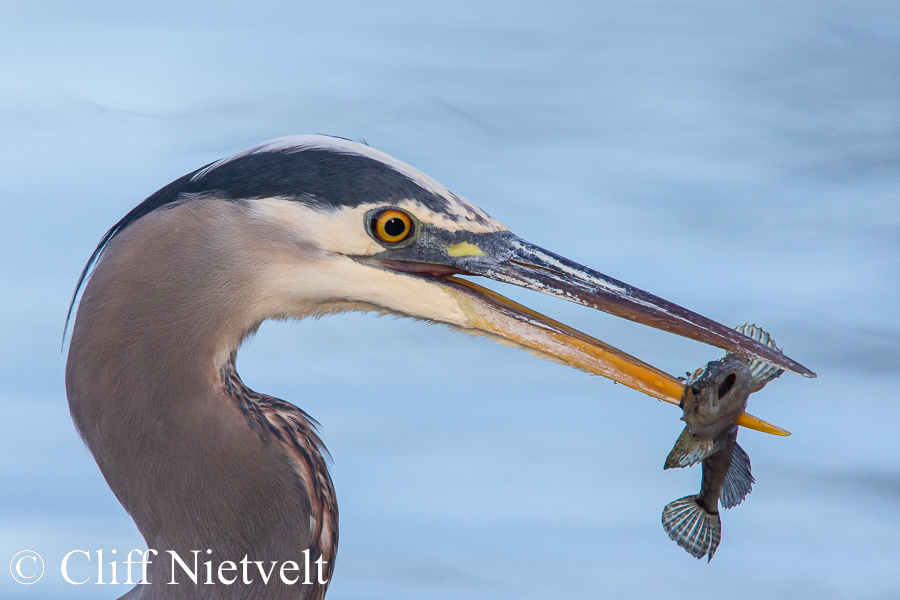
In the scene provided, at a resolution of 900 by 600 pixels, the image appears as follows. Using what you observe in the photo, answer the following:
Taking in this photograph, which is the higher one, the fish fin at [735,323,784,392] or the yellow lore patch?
the yellow lore patch

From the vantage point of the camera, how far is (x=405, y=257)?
60.3 inches

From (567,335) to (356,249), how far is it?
0.37m

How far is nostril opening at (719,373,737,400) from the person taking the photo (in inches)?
59.3

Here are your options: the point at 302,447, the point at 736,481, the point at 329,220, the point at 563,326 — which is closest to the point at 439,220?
the point at 329,220

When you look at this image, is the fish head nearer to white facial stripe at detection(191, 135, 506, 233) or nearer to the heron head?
the heron head

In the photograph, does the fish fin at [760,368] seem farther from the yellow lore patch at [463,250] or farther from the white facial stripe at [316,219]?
the white facial stripe at [316,219]

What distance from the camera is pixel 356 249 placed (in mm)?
1510

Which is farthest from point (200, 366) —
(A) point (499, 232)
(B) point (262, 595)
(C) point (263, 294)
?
(A) point (499, 232)

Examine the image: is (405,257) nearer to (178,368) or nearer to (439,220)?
(439,220)

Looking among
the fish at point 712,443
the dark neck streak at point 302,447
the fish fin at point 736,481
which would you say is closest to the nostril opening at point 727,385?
the fish at point 712,443

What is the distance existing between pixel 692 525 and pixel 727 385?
252 mm

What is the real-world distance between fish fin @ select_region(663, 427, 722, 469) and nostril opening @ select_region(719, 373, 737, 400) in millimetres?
80

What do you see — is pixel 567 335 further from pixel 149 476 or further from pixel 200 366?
pixel 149 476

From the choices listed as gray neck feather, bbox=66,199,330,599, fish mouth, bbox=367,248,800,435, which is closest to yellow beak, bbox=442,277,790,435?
fish mouth, bbox=367,248,800,435
